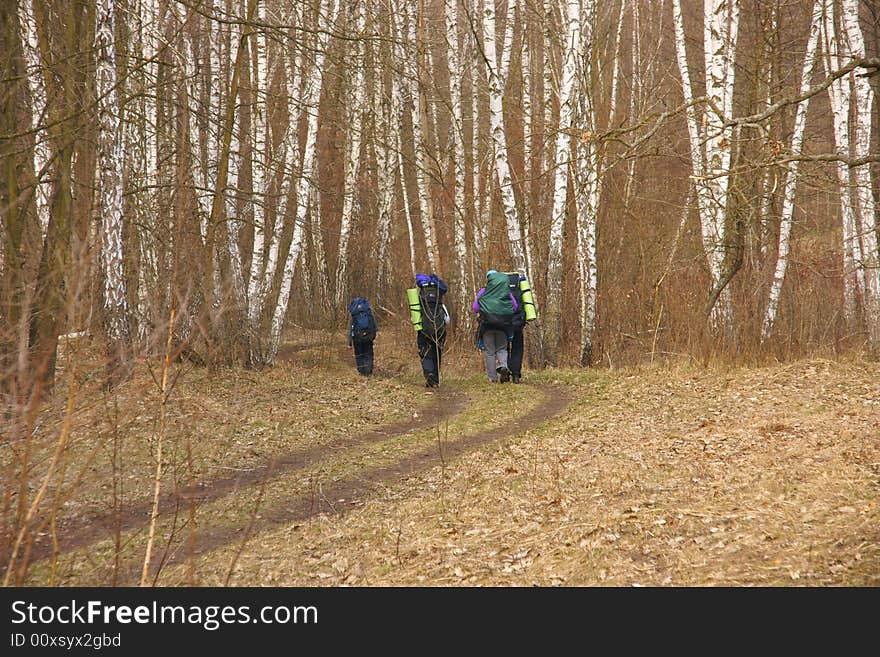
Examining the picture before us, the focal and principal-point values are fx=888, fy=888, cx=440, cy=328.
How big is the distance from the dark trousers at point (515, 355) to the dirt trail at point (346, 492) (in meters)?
2.91

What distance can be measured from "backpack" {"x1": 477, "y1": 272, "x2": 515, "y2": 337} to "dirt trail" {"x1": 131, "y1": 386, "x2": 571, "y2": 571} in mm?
2562

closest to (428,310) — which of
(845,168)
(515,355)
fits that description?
(515,355)

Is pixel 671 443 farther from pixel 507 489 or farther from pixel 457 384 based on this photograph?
pixel 457 384

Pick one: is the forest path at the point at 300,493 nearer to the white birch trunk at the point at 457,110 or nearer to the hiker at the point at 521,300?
the hiker at the point at 521,300

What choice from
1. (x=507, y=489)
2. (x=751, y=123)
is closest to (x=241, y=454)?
(x=507, y=489)

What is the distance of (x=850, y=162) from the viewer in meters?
6.91

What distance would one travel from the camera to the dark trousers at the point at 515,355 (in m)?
13.9

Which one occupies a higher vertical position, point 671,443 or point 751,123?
point 751,123

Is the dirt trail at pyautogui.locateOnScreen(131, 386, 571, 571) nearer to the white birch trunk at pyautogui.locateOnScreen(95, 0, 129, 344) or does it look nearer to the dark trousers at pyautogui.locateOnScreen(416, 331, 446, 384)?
the dark trousers at pyautogui.locateOnScreen(416, 331, 446, 384)

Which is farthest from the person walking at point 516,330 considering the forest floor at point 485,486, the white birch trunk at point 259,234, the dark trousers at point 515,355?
the white birch trunk at point 259,234

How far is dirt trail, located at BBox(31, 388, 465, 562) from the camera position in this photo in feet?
21.9

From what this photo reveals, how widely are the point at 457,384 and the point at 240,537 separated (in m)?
7.87

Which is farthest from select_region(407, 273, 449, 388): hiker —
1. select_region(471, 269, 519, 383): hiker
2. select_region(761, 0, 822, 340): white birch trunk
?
select_region(761, 0, 822, 340): white birch trunk

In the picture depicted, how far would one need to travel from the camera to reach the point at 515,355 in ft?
45.8
